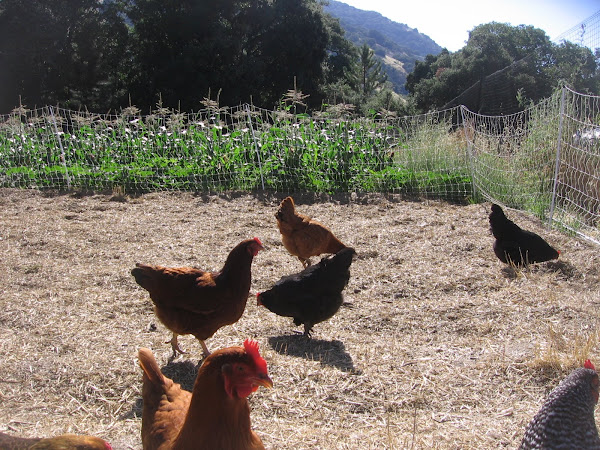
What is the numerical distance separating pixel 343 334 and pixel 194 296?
1.34 meters

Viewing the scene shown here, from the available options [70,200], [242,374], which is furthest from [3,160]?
[242,374]

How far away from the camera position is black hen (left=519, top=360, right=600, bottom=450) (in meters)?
1.78

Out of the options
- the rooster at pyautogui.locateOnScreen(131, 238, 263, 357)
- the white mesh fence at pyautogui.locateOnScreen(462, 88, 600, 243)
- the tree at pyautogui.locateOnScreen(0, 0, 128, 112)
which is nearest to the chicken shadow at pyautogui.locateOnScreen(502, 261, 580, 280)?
the white mesh fence at pyautogui.locateOnScreen(462, 88, 600, 243)

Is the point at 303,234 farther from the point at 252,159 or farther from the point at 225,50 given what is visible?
the point at 225,50

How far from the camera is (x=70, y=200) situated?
7.85m

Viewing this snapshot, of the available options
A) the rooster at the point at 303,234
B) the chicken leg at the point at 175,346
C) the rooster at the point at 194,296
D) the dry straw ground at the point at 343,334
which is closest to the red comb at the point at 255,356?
the dry straw ground at the point at 343,334

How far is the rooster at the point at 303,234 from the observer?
16.2ft

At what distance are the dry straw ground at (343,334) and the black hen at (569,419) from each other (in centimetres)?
64

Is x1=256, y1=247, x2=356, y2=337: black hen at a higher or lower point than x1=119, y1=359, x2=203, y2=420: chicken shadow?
higher

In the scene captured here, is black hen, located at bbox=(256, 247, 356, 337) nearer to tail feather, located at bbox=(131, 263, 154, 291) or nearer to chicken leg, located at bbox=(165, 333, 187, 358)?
chicken leg, located at bbox=(165, 333, 187, 358)

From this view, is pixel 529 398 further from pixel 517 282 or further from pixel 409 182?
pixel 409 182

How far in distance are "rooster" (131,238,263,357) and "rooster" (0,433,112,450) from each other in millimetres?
1342

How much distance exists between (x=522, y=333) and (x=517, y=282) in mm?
1086

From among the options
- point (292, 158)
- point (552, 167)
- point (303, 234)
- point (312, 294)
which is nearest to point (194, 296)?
point (312, 294)
